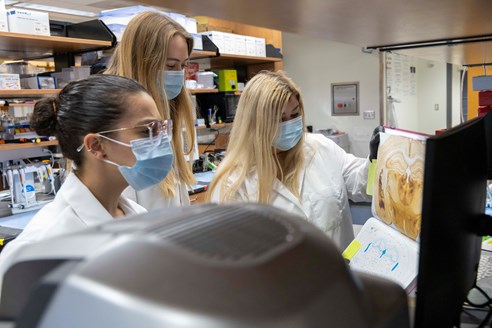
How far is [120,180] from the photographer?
121 centimetres

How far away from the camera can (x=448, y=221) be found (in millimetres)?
658

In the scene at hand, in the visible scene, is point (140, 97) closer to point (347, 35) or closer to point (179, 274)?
point (347, 35)

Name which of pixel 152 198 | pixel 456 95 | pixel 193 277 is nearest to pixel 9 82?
pixel 152 198

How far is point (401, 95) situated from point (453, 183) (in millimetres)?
6543

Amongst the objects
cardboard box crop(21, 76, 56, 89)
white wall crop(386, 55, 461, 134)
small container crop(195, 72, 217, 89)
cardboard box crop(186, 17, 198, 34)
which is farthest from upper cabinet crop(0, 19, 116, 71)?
white wall crop(386, 55, 461, 134)

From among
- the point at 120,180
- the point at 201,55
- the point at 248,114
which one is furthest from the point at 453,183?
the point at 201,55

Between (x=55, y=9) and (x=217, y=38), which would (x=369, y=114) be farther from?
(x=55, y=9)

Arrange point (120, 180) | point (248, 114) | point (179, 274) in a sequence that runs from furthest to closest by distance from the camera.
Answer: point (248, 114) → point (120, 180) → point (179, 274)

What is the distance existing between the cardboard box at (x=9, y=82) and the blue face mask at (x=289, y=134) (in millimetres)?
2345

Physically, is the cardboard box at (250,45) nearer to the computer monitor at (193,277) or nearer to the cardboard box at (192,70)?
the cardboard box at (192,70)

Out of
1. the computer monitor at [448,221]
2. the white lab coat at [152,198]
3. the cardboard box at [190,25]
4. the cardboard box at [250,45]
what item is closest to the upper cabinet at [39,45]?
the cardboard box at [190,25]

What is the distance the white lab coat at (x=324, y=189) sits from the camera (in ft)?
5.61

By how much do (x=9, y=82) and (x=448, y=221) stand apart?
3.28 metres

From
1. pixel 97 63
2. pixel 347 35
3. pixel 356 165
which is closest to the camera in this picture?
pixel 347 35
